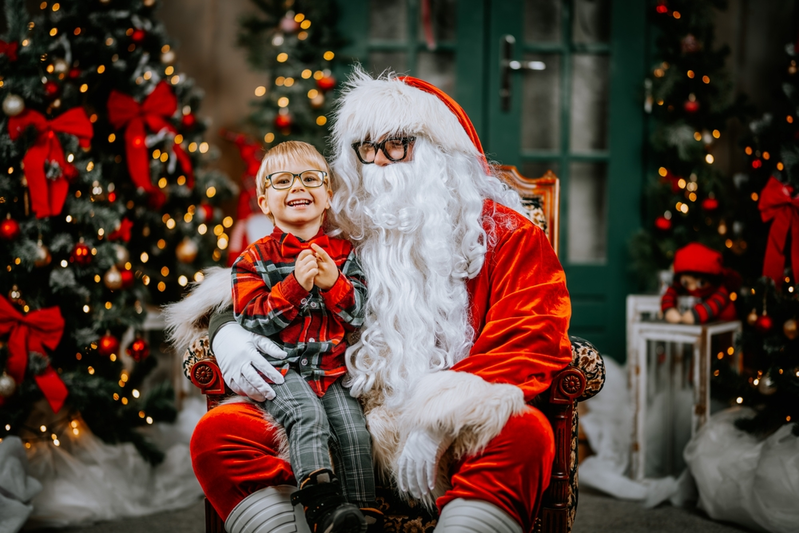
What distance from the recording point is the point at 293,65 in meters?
3.39

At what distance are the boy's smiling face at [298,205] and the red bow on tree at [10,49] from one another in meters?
1.18

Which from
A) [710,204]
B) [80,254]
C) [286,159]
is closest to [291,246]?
[286,159]

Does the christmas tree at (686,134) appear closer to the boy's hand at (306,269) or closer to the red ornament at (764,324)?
the red ornament at (764,324)

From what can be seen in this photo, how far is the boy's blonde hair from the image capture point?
1.81 meters

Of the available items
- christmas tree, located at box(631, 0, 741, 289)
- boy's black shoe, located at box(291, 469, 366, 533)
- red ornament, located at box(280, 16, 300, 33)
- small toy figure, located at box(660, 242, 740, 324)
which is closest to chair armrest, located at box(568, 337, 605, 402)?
boy's black shoe, located at box(291, 469, 366, 533)

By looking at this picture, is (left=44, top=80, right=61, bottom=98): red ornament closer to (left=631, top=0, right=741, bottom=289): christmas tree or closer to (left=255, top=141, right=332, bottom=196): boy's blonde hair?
(left=255, top=141, right=332, bottom=196): boy's blonde hair

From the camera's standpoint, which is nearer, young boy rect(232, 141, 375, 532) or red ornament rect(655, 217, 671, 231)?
young boy rect(232, 141, 375, 532)

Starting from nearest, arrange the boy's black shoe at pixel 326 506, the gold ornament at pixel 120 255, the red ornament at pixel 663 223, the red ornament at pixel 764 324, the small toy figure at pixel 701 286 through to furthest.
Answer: the boy's black shoe at pixel 326 506 < the red ornament at pixel 764 324 < the gold ornament at pixel 120 255 < the small toy figure at pixel 701 286 < the red ornament at pixel 663 223

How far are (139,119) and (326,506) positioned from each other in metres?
1.95

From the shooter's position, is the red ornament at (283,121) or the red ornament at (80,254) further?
the red ornament at (283,121)

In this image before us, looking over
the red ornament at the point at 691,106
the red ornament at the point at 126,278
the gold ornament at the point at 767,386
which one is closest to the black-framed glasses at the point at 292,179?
the red ornament at the point at 126,278

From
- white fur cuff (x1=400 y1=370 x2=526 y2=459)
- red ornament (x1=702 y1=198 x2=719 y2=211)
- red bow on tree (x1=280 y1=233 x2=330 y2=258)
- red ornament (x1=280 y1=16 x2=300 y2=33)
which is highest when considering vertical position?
red ornament (x1=280 y1=16 x2=300 y2=33)

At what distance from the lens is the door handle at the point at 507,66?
142 inches

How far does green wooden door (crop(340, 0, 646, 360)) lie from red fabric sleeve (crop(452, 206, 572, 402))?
1849 millimetres
